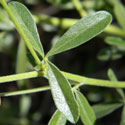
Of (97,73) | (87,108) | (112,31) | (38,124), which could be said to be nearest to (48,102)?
(38,124)

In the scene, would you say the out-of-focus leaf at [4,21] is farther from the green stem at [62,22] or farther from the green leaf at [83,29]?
the green leaf at [83,29]

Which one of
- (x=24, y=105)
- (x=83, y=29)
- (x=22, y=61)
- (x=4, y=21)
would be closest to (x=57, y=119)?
(x=83, y=29)

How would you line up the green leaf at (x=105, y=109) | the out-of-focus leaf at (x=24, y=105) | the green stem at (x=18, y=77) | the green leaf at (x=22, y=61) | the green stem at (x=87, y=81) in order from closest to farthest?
the green stem at (x=18, y=77) < the green stem at (x=87, y=81) < the green leaf at (x=105, y=109) < the green leaf at (x=22, y=61) < the out-of-focus leaf at (x=24, y=105)

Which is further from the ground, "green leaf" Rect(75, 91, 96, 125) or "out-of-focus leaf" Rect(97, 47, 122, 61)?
"green leaf" Rect(75, 91, 96, 125)

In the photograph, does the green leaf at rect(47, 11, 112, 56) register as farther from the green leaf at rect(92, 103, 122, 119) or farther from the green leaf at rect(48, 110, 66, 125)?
the green leaf at rect(92, 103, 122, 119)

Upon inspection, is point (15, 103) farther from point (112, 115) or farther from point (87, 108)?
point (87, 108)

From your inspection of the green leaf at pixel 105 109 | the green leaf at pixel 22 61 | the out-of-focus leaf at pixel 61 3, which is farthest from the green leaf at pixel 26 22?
the out-of-focus leaf at pixel 61 3

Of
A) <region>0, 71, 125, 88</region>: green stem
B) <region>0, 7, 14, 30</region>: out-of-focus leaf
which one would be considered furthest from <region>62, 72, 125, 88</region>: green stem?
<region>0, 7, 14, 30</region>: out-of-focus leaf

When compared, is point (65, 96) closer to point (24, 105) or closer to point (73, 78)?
point (73, 78)
